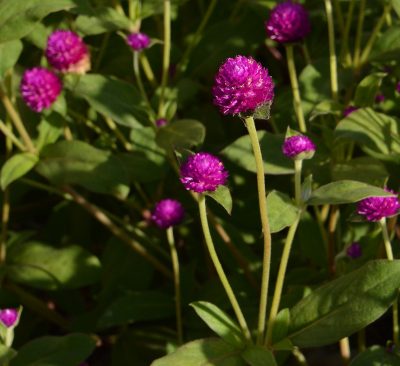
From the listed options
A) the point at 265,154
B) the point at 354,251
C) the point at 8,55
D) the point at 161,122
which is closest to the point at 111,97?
the point at 161,122

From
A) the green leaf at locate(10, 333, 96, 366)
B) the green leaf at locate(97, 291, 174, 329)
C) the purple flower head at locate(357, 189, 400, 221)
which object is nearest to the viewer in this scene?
the purple flower head at locate(357, 189, 400, 221)

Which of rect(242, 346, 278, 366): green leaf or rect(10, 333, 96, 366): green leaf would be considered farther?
rect(10, 333, 96, 366): green leaf

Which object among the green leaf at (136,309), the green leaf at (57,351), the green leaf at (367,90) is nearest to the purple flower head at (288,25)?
the green leaf at (367,90)

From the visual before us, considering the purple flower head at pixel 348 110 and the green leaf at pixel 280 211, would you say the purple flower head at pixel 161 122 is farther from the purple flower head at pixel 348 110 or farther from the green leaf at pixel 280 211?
the green leaf at pixel 280 211

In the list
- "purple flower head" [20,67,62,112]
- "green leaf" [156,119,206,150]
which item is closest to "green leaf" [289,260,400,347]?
"green leaf" [156,119,206,150]

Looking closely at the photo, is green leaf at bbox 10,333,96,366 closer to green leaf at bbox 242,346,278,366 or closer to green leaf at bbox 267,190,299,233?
green leaf at bbox 242,346,278,366

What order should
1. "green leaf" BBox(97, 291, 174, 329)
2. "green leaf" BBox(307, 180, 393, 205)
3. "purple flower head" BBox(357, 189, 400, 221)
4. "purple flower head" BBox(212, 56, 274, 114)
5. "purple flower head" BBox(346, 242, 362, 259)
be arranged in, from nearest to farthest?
"purple flower head" BBox(212, 56, 274, 114), "green leaf" BBox(307, 180, 393, 205), "purple flower head" BBox(357, 189, 400, 221), "purple flower head" BBox(346, 242, 362, 259), "green leaf" BBox(97, 291, 174, 329)

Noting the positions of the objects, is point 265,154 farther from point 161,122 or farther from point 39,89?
point 39,89
